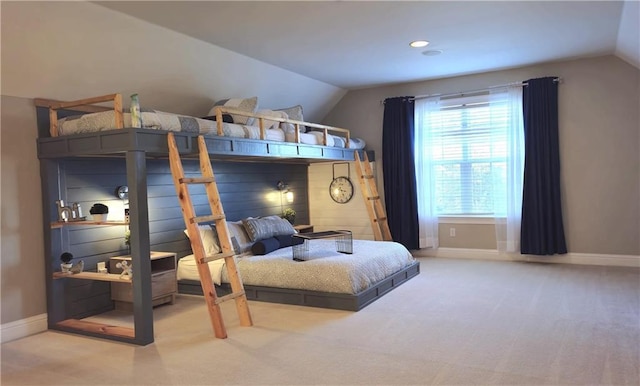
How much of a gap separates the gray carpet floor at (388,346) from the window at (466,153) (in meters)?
1.98

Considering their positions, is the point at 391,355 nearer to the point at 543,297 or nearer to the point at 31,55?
the point at 543,297

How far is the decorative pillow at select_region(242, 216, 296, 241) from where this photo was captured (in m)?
5.61

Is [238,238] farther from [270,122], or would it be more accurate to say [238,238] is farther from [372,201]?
[372,201]

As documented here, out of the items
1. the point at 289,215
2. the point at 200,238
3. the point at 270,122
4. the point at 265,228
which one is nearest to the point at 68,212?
the point at 200,238

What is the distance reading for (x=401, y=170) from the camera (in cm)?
709

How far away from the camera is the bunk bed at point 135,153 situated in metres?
3.63

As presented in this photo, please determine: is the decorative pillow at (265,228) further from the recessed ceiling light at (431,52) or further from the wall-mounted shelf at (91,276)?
the recessed ceiling light at (431,52)

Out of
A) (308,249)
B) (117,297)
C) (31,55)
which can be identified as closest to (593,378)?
(308,249)

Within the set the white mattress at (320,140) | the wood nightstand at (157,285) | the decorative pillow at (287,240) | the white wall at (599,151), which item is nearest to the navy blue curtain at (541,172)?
the white wall at (599,151)

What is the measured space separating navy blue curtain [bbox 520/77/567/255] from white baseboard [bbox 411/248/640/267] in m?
0.16

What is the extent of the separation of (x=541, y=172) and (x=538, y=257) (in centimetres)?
113

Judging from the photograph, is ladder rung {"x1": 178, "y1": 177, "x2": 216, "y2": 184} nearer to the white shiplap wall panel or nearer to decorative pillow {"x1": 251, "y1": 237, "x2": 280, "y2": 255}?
decorative pillow {"x1": 251, "y1": 237, "x2": 280, "y2": 255}

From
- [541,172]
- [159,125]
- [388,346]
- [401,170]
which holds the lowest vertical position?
[388,346]

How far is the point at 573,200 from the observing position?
613 cm
